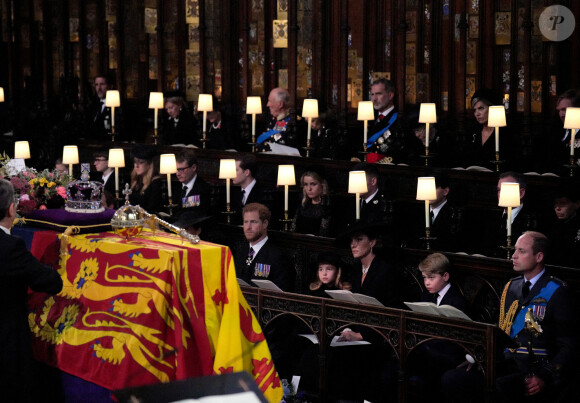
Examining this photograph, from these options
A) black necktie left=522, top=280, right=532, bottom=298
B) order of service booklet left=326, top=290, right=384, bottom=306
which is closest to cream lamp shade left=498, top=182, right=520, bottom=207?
black necktie left=522, top=280, right=532, bottom=298

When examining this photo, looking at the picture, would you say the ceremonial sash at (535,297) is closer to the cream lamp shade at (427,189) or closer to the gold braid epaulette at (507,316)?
the gold braid epaulette at (507,316)

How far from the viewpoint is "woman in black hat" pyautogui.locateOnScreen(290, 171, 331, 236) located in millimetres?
8641

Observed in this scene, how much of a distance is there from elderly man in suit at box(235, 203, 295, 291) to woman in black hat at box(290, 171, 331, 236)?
83cm

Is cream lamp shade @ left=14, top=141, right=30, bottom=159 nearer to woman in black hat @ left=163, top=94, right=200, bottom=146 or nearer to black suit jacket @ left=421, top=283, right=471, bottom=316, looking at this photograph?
woman in black hat @ left=163, top=94, right=200, bottom=146

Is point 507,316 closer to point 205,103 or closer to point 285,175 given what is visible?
point 285,175

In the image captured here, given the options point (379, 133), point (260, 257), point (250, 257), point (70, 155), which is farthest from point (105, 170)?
point (260, 257)

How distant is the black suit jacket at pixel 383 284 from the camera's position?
6.98 metres

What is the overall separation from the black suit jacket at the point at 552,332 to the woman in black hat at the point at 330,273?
4.64 feet

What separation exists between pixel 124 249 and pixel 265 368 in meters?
0.94

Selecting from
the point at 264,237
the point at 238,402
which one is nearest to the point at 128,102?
the point at 264,237

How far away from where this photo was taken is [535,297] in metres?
6.30

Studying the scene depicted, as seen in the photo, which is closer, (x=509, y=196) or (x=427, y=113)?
(x=509, y=196)

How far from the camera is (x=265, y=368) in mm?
5277

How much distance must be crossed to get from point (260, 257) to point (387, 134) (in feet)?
9.91
